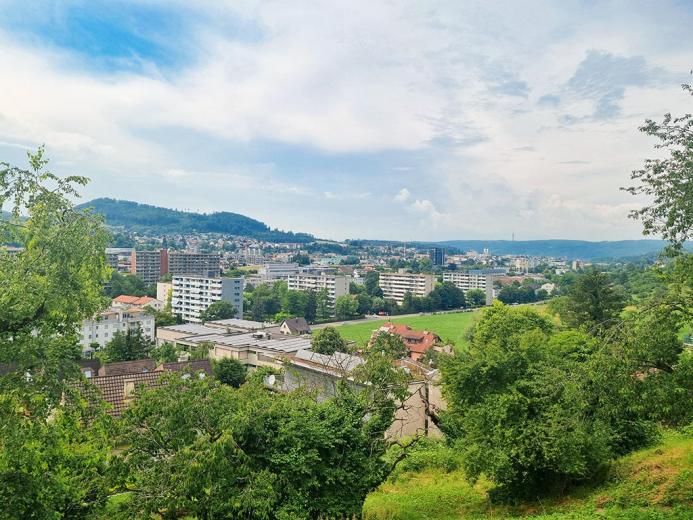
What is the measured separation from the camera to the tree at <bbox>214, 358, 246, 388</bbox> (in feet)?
106

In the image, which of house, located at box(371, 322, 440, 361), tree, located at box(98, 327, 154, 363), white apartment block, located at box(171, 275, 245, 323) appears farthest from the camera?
white apartment block, located at box(171, 275, 245, 323)

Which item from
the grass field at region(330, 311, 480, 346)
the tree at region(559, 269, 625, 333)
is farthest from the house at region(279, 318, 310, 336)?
the tree at region(559, 269, 625, 333)

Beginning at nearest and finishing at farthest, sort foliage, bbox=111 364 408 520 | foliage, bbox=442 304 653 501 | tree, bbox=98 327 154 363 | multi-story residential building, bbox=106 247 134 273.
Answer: foliage, bbox=111 364 408 520 < foliage, bbox=442 304 653 501 < tree, bbox=98 327 154 363 < multi-story residential building, bbox=106 247 134 273

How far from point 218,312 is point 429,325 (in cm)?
2698

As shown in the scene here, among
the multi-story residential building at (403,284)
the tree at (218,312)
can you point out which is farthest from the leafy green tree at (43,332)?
the multi-story residential building at (403,284)

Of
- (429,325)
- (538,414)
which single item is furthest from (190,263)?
(538,414)

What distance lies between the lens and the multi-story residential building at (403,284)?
103544 millimetres

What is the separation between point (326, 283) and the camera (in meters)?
96.4

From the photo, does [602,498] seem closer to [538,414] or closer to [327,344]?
[538,414]

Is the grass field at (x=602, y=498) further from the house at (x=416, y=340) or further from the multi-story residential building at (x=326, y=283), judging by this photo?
the multi-story residential building at (x=326, y=283)

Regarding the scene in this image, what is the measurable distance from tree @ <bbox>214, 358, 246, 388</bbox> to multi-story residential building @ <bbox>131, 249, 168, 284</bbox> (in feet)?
276

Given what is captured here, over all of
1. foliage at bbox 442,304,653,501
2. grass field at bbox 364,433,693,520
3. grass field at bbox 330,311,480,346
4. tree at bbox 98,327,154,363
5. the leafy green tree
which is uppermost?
the leafy green tree

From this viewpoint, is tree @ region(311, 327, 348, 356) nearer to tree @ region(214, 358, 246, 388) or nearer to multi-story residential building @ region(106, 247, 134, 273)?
tree @ region(214, 358, 246, 388)

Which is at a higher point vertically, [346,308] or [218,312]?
[218,312]
